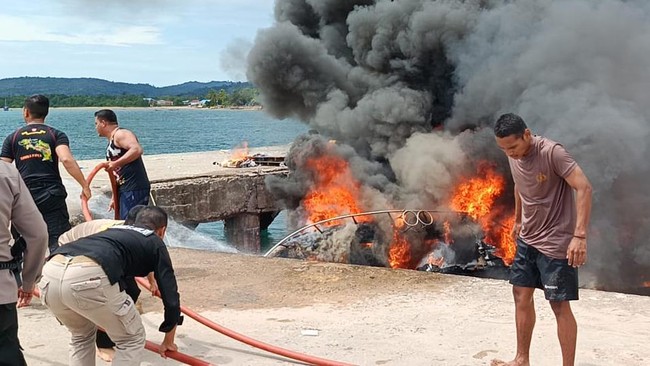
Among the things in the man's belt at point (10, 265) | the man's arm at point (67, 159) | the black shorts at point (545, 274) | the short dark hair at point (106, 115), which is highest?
the short dark hair at point (106, 115)

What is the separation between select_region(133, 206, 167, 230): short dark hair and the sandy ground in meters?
1.41

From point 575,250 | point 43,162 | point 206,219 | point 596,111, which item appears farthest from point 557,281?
point 206,219

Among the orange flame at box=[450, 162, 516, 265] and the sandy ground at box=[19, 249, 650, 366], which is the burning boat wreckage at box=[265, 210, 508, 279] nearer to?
the orange flame at box=[450, 162, 516, 265]

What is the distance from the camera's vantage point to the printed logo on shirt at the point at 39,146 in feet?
17.3

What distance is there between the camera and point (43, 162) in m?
5.34

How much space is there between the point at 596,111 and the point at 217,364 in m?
9.84

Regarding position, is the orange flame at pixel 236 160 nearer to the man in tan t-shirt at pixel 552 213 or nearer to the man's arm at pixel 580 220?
the man in tan t-shirt at pixel 552 213

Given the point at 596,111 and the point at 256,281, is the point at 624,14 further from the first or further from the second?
the point at 256,281

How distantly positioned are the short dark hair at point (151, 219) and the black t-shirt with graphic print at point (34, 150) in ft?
7.01

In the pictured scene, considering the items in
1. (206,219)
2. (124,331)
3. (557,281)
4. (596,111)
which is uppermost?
(596,111)

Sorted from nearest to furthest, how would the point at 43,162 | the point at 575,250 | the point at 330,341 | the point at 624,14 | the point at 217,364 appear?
the point at 575,250 < the point at 217,364 < the point at 330,341 < the point at 43,162 < the point at 624,14

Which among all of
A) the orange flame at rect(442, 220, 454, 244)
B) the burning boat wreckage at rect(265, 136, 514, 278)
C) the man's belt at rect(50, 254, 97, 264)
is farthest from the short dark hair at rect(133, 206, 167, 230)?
the orange flame at rect(442, 220, 454, 244)

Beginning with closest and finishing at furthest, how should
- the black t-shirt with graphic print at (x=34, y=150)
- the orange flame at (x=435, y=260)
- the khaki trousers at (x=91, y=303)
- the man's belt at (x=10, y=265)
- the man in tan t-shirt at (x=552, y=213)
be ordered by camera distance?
the man's belt at (x=10, y=265), the khaki trousers at (x=91, y=303), the man in tan t-shirt at (x=552, y=213), the black t-shirt with graphic print at (x=34, y=150), the orange flame at (x=435, y=260)

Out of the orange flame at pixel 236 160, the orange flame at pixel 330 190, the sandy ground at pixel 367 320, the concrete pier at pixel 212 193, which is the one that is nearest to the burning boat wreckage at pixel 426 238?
the orange flame at pixel 330 190
